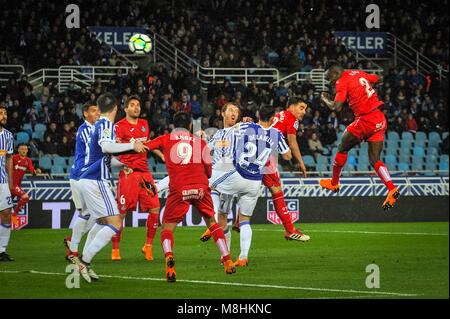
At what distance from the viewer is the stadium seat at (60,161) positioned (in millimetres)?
27250

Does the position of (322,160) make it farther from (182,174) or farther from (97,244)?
(97,244)

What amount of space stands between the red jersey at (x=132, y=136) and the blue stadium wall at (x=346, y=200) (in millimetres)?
8153

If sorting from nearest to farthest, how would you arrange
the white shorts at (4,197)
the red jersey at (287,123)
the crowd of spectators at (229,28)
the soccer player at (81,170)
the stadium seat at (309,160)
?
the soccer player at (81,170) → the white shorts at (4,197) → the red jersey at (287,123) → the stadium seat at (309,160) → the crowd of spectators at (229,28)

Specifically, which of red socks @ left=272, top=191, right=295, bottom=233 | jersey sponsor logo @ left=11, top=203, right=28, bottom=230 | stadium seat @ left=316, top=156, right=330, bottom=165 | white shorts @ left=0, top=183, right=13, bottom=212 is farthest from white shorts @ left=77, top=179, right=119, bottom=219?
stadium seat @ left=316, top=156, right=330, bottom=165

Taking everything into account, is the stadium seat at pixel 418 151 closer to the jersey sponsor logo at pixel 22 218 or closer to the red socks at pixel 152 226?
the jersey sponsor logo at pixel 22 218

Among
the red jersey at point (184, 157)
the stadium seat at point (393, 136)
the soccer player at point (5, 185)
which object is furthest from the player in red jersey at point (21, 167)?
the stadium seat at point (393, 136)

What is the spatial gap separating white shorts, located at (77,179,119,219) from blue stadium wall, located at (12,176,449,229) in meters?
12.0

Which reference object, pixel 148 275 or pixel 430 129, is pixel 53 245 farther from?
pixel 430 129

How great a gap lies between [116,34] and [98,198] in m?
21.2

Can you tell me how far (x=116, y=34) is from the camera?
Answer: 33.4 m

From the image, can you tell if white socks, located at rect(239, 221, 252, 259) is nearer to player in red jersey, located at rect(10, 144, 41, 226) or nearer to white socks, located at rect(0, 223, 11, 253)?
white socks, located at rect(0, 223, 11, 253)

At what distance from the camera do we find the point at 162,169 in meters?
28.2
